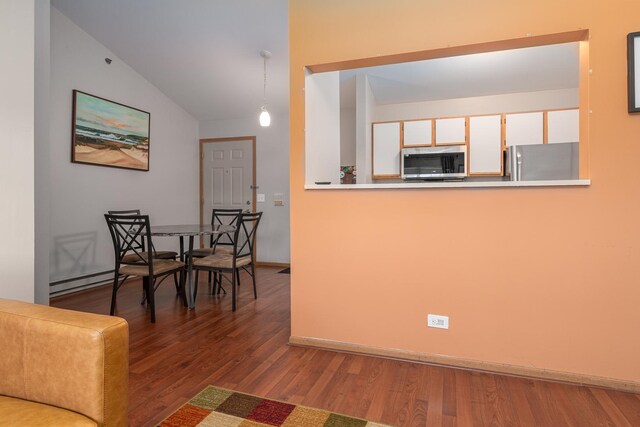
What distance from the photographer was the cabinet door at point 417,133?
4895 millimetres

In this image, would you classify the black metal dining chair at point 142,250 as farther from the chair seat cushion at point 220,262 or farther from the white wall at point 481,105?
the white wall at point 481,105

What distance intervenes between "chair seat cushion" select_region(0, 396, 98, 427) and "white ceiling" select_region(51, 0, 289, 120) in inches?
137

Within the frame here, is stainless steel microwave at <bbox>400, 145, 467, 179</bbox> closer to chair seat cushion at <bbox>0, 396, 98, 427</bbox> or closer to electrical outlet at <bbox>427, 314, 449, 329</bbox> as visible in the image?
electrical outlet at <bbox>427, 314, 449, 329</bbox>

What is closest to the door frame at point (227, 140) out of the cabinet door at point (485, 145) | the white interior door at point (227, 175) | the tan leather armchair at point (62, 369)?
the white interior door at point (227, 175)

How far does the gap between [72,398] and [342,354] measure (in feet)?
5.58

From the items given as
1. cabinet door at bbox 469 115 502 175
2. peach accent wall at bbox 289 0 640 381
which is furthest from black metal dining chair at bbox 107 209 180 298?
cabinet door at bbox 469 115 502 175

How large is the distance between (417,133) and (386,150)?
1.53 feet

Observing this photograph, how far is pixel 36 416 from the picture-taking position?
3.28 ft

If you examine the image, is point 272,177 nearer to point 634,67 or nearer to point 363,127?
point 363,127

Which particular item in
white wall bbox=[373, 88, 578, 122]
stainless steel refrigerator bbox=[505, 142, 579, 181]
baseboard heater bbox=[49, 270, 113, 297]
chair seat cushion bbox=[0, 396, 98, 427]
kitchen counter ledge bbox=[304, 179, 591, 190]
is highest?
white wall bbox=[373, 88, 578, 122]

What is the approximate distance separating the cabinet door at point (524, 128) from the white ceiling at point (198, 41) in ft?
9.51

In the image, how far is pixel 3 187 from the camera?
1826 mm

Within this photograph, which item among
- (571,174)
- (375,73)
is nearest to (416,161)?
(375,73)

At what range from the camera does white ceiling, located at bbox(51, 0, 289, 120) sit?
363cm
